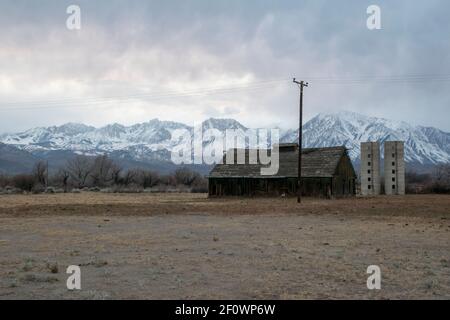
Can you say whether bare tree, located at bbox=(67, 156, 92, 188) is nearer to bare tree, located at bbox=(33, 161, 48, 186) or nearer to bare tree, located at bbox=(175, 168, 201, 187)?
bare tree, located at bbox=(33, 161, 48, 186)

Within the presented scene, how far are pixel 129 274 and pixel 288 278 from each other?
321 cm

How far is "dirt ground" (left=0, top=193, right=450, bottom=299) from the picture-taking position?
9.11 metres

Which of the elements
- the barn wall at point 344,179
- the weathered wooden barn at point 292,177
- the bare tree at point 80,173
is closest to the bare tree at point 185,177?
the bare tree at point 80,173

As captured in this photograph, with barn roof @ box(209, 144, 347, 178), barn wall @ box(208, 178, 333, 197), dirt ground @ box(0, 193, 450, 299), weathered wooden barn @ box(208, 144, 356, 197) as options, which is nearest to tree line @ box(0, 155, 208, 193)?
barn wall @ box(208, 178, 333, 197)

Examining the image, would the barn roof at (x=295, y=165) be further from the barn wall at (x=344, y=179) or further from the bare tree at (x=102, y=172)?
the bare tree at (x=102, y=172)

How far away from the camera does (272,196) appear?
53250mm

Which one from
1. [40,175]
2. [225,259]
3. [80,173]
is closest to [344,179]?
[225,259]

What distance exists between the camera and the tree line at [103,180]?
85.4 meters

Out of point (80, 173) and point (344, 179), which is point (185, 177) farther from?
point (344, 179)

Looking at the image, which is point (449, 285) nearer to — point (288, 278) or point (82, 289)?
point (288, 278)

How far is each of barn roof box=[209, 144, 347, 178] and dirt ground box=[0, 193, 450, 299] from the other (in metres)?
29.1

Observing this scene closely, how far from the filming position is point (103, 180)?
10081 centimetres

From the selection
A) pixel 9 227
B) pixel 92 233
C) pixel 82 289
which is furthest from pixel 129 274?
pixel 9 227
